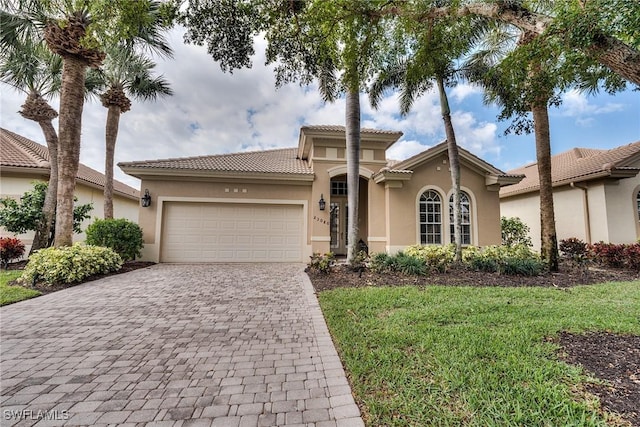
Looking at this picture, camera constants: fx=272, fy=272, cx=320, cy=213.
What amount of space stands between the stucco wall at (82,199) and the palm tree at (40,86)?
167 cm

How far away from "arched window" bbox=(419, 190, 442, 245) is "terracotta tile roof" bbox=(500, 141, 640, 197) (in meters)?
4.97

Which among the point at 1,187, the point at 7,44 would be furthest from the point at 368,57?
the point at 1,187

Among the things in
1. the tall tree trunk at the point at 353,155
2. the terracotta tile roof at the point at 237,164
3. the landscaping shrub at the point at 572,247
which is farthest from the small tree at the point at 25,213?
the landscaping shrub at the point at 572,247

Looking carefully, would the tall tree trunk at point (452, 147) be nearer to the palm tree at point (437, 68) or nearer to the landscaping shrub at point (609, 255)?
the palm tree at point (437, 68)

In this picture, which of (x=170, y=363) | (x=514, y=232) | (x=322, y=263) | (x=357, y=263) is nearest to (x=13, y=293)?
(x=170, y=363)

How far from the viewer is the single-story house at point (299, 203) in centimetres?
1122

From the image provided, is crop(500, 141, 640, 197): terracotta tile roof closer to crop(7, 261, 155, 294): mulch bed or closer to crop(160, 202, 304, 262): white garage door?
crop(160, 202, 304, 262): white garage door

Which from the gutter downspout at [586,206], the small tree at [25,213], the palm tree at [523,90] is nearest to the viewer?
the palm tree at [523,90]

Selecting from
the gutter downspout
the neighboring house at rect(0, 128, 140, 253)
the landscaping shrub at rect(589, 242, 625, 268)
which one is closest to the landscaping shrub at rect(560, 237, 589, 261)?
the gutter downspout

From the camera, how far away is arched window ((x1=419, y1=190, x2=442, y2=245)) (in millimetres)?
11508

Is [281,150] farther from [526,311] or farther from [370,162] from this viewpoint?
[526,311]

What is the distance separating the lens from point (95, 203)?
48.6ft

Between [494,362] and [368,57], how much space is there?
6.11 m

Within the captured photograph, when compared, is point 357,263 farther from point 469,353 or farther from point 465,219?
point 465,219
